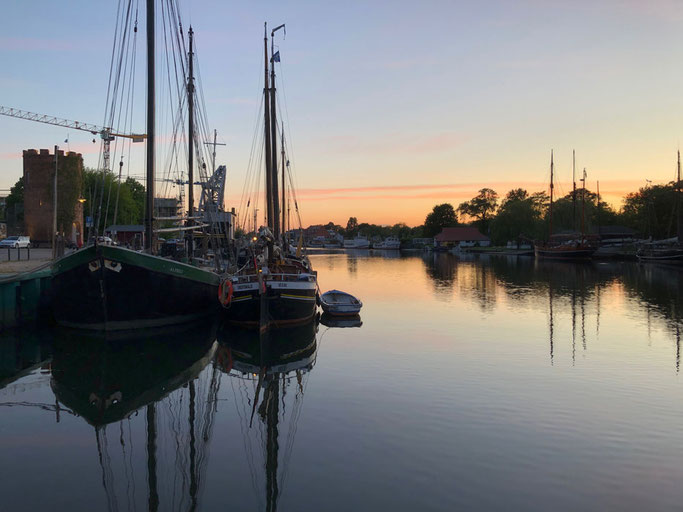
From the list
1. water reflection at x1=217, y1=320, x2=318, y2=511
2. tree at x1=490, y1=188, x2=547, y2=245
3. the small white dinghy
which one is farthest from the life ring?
tree at x1=490, y1=188, x2=547, y2=245

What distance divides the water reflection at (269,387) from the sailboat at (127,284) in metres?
2.81

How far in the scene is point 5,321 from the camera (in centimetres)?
2105

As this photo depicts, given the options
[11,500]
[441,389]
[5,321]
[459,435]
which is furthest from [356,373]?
[5,321]

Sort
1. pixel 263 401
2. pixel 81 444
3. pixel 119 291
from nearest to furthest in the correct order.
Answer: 1. pixel 81 444
2. pixel 263 401
3. pixel 119 291

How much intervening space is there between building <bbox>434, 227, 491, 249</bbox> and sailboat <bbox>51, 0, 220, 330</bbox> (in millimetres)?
128571

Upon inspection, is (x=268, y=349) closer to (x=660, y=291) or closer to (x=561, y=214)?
(x=660, y=291)

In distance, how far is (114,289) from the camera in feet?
66.2

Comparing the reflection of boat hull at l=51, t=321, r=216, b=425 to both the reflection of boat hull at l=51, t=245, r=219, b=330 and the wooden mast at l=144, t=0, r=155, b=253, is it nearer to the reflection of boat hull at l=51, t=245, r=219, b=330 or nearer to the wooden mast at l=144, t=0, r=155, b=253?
the reflection of boat hull at l=51, t=245, r=219, b=330

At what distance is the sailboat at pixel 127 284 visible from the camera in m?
20.0

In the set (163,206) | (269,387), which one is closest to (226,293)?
(269,387)

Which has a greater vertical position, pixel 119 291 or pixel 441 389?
pixel 119 291

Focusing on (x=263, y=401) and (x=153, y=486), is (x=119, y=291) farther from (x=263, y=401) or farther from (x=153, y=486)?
(x=153, y=486)

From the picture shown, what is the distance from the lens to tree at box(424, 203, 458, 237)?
162m

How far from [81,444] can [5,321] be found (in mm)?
13596
